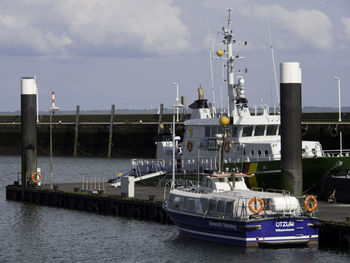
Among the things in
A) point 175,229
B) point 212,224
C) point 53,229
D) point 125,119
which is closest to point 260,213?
point 212,224

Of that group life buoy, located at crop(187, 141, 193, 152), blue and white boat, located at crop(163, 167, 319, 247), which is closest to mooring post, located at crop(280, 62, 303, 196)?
blue and white boat, located at crop(163, 167, 319, 247)

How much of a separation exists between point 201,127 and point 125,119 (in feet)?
172

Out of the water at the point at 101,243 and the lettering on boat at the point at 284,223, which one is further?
the water at the point at 101,243

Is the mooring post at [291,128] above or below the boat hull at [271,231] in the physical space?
above

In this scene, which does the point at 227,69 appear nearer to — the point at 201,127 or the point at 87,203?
the point at 201,127

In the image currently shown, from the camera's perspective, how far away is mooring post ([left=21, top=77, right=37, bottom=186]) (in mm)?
47969

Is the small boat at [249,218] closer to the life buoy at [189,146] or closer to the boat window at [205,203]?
the boat window at [205,203]

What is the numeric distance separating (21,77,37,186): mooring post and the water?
292 centimetres

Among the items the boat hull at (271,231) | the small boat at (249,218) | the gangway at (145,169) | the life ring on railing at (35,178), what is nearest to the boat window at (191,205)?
the small boat at (249,218)

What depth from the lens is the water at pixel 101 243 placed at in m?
30.3

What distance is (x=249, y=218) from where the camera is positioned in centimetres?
2998

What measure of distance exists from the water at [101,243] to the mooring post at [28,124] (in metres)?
2.92

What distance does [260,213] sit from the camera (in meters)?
30.3

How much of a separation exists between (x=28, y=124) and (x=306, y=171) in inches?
678
